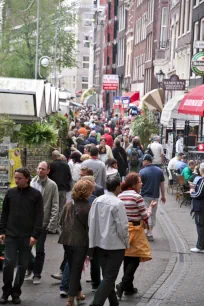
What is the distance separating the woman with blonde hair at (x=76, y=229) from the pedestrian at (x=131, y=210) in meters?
0.89

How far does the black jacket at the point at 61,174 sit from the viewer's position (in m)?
14.8

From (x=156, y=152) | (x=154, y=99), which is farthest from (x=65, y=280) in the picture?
(x=154, y=99)

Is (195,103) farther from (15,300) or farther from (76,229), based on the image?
(15,300)

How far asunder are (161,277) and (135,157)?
39.0 ft

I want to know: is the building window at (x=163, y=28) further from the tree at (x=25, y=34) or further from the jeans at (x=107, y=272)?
the jeans at (x=107, y=272)

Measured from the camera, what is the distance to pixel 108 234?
9164 mm

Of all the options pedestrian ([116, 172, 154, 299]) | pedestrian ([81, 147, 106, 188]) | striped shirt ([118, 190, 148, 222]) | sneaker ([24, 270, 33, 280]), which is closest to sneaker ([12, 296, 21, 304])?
pedestrian ([116, 172, 154, 299])

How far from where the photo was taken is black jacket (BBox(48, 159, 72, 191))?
14.8 metres

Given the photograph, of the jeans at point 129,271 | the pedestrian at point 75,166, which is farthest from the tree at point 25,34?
the jeans at point 129,271

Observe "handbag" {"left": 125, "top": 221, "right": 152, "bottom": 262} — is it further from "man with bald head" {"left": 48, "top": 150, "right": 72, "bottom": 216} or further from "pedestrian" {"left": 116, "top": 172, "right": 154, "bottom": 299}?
"man with bald head" {"left": 48, "top": 150, "right": 72, "bottom": 216}

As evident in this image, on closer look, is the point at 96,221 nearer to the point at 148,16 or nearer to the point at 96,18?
the point at 148,16

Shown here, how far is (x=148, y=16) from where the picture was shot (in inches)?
2527

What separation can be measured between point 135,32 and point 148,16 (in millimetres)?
10708

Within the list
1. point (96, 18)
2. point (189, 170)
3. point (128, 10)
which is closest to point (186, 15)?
point (189, 170)
